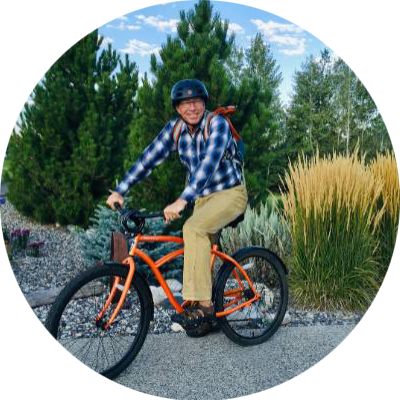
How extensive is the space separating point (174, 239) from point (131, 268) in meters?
0.39

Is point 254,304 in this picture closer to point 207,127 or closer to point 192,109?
point 207,127

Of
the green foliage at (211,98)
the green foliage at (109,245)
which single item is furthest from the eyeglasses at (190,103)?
the green foliage at (109,245)

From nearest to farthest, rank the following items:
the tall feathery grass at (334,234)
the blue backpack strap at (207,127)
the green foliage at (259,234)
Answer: the blue backpack strap at (207,127)
the tall feathery grass at (334,234)
the green foliage at (259,234)

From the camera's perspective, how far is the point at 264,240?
17.2 ft

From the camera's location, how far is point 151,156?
11.7 ft

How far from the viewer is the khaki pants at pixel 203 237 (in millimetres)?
3354

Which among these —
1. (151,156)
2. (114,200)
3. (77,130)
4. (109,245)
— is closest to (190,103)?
(151,156)

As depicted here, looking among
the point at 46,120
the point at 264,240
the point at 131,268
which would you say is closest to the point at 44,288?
the point at 131,268

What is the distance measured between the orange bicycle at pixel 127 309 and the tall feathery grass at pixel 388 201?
1341mm

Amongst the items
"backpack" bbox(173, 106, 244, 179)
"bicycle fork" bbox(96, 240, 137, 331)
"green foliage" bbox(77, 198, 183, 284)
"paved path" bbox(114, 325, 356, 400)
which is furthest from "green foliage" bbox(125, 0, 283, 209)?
"bicycle fork" bbox(96, 240, 137, 331)

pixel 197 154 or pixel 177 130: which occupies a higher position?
pixel 177 130

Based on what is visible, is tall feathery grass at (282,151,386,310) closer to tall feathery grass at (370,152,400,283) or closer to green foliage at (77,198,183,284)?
tall feathery grass at (370,152,400,283)

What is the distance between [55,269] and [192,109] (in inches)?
101

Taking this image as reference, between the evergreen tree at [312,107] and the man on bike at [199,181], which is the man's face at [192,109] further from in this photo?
the evergreen tree at [312,107]
